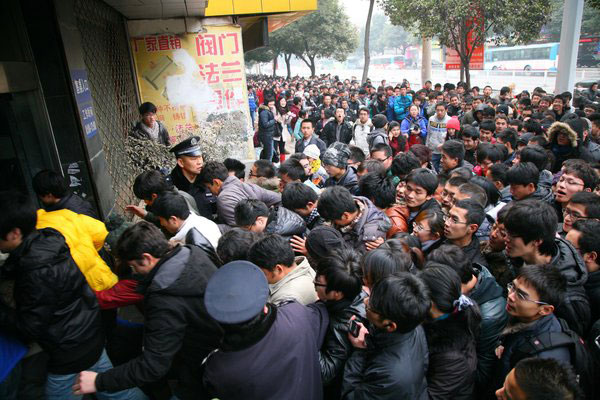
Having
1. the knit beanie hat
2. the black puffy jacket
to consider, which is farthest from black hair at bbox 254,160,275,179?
the black puffy jacket

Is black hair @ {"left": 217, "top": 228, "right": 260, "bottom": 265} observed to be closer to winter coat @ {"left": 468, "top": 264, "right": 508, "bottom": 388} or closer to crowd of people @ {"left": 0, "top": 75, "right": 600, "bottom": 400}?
crowd of people @ {"left": 0, "top": 75, "right": 600, "bottom": 400}

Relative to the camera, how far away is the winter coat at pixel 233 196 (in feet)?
10.8

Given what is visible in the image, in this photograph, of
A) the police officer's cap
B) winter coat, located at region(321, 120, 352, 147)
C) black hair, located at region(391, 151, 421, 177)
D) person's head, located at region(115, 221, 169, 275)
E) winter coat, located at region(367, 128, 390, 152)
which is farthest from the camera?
winter coat, located at region(321, 120, 352, 147)

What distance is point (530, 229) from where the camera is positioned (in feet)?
7.88

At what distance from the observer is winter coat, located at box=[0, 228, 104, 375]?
194 centimetres

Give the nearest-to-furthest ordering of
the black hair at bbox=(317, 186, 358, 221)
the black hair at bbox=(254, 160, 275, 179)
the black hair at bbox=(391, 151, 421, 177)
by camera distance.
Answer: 1. the black hair at bbox=(317, 186, 358, 221)
2. the black hair at bbox=(391, 151, 421, 177)
3. the black hair at bbox=(254, 160, 275, 179)

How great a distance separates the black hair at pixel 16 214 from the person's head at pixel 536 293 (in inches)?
96.3

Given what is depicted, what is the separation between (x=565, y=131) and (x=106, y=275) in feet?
16.1

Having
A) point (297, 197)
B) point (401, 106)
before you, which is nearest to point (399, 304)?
point (297, 197)

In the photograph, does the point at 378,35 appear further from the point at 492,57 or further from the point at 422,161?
the point at 422,161

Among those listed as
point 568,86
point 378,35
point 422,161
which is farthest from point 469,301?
point 378,35

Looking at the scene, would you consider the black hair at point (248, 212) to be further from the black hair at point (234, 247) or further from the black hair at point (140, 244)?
the black hair at point (140, 244)

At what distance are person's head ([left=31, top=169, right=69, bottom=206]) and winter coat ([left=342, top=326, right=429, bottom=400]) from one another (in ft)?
7.41

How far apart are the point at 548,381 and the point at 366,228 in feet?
5.06
